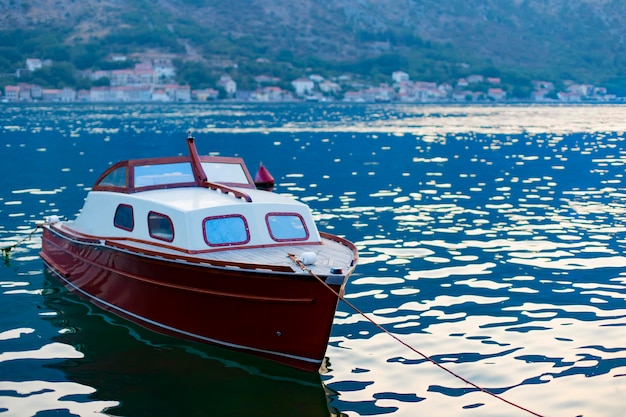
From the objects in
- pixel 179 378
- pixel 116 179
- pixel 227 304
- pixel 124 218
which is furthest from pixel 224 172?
pixel 179 378

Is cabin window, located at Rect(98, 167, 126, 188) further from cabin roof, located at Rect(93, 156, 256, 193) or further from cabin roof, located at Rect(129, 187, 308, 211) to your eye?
cabin roof, located at Rect(129, 187, 308, 211)

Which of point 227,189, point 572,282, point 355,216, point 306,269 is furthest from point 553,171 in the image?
point 306,269

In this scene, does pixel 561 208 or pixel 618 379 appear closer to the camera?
pixel 618 379

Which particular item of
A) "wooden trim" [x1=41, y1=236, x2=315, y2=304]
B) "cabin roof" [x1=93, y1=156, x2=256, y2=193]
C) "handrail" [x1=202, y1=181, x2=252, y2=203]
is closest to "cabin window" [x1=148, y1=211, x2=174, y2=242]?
"wooden trim" [x1=41, y1=236, x2=315, y2=304]

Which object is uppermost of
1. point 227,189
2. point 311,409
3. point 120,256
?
point 227,189

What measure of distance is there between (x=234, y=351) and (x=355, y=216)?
16.1m

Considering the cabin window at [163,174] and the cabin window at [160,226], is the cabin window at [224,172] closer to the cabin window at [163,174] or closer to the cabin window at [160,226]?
the cabin window at [163,174]

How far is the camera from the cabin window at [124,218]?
17.8 meters

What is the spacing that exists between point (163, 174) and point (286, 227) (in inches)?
154

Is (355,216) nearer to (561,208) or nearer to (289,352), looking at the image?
(561,208)

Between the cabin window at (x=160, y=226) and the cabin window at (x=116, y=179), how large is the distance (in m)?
2.04

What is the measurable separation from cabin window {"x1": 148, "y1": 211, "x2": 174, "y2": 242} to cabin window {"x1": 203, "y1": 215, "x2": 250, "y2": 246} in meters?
0.81

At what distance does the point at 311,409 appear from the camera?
13.2 metres

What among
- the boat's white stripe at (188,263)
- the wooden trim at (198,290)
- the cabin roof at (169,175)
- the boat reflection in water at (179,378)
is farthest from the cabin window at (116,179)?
the boat reflection in water at (179,378)
